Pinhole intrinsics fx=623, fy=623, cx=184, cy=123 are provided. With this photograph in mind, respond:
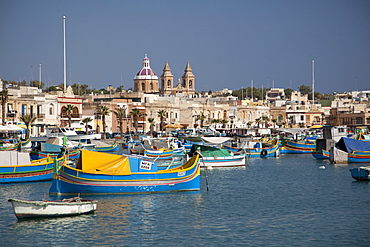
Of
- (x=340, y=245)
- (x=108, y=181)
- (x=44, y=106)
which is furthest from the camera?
(x=44, y=106)

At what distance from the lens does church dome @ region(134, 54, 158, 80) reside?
152m

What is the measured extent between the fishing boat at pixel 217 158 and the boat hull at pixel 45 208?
2323cm

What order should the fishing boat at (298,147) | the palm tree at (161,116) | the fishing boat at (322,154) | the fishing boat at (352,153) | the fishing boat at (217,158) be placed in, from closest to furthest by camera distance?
the fishing boat at (217,158) < the fishing boat at (352,153) < the fishing boat at (322,154) < the fishing boat at (298,147) < the palm tree at (161,116)

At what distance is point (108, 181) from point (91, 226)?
670cm

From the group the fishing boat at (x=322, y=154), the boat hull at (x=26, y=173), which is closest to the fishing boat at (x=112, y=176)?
the boat hull at (x=26, y=173)

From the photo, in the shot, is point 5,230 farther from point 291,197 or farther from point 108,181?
point 291,197

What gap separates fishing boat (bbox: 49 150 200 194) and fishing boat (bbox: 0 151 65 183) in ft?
19.1

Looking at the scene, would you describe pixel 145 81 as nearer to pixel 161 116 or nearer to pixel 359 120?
pixel 161 116

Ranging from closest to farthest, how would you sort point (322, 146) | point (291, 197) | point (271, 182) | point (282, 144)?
1. point (291, 197)
2. point (271, 182)
3. point (322, 146)
4. point (282, 144)

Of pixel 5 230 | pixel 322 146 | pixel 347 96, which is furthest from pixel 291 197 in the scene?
pixel 347 96

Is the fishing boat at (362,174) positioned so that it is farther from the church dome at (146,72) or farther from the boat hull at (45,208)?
the church dome at (146,72)

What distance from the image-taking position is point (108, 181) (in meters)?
34.4

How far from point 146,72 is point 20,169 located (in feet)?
373

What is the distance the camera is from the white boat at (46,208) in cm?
2839
